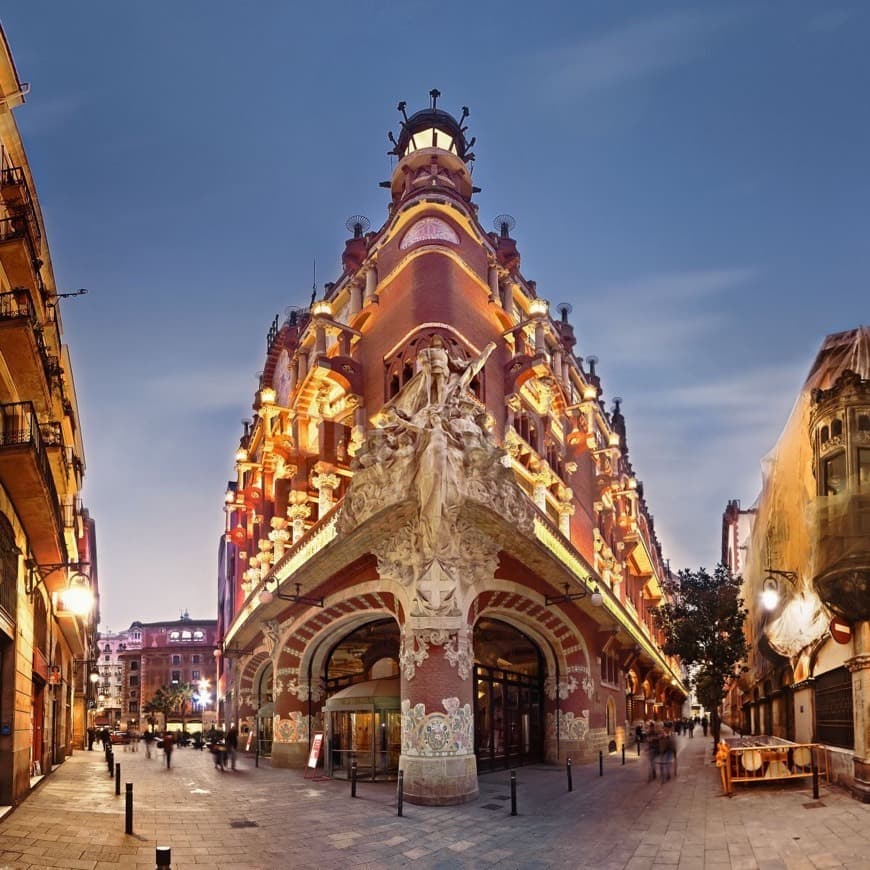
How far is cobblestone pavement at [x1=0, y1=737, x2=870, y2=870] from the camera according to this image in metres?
13.6

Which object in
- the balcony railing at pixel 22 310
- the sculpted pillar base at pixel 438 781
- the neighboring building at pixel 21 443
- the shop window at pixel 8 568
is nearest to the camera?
the balcony railing at pixel 22 310

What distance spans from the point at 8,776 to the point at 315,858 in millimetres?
8396

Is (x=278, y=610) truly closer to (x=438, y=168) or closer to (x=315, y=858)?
(x=315, y=858)

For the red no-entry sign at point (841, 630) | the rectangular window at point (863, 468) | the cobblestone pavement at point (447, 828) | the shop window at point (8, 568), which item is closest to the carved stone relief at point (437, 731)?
the cobblestone pavement at point (447, 828)

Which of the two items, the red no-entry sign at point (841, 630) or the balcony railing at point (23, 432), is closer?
the balcony railing at point (23, 432)

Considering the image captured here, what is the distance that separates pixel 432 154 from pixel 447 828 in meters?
27.3

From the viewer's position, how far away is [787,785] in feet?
70.6

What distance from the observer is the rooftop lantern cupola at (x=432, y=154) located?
Answer: 3416 cm

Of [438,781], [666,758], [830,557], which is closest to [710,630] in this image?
[666,758]

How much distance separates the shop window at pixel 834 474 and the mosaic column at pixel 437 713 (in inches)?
407

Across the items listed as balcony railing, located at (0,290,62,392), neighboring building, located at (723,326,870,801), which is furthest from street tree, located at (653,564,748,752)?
balcony railing, located at (0,290,62,392)

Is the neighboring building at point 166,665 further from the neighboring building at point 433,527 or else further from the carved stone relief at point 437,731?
the carved stone relief at point 437,731

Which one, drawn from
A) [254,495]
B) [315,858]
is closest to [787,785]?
[315,858]

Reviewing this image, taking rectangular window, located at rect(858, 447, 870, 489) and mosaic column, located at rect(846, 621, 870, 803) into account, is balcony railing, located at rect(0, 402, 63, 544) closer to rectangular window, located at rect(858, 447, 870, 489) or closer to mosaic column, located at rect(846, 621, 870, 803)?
mosaic column, located at rect(846, 621, 870, 803)
